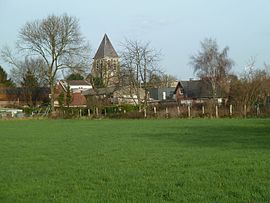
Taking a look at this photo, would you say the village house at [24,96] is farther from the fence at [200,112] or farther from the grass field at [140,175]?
the grass field at [140,175]

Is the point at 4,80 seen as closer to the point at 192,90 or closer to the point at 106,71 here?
the point at 106,71

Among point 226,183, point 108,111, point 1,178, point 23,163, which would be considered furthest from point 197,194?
point 108,111

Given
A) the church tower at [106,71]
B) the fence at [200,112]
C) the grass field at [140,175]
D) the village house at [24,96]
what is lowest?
the grass field at [140,175]

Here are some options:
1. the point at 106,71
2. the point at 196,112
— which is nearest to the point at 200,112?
the point at 196,112

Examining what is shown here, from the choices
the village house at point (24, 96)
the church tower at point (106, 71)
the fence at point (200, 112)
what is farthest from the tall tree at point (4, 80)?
the fence at point (200, 112)

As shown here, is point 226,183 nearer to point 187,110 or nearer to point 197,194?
point 197,194

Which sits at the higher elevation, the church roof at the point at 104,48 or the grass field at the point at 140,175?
the church roof at the point at 104,48

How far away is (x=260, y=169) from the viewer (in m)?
10.6

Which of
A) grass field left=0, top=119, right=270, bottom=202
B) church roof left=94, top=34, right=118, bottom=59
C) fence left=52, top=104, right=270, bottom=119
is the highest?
church roof left=94, top=34, right=118, bottom=59

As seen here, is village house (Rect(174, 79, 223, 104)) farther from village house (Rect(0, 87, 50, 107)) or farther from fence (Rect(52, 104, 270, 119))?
fence (Rect(52, 104, 270, 119))

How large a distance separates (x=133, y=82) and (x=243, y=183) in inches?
2297

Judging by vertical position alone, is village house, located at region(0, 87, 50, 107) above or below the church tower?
below

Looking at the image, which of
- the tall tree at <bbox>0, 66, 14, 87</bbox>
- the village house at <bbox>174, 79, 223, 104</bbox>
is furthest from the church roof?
the village house at <bbox>174, 79, 223, 104</bbox>

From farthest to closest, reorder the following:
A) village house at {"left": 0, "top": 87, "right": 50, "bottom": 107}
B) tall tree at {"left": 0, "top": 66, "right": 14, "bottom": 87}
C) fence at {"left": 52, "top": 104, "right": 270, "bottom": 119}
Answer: tall tree at {"left": 0, "top": 66, "right": 14, "bottom": 87} < village house at {"left": 0, "top": 87, "right": 50, "bottom": 107} < fence at {"left": 52, "top": 104, "right": 270, "bottom": 119}
